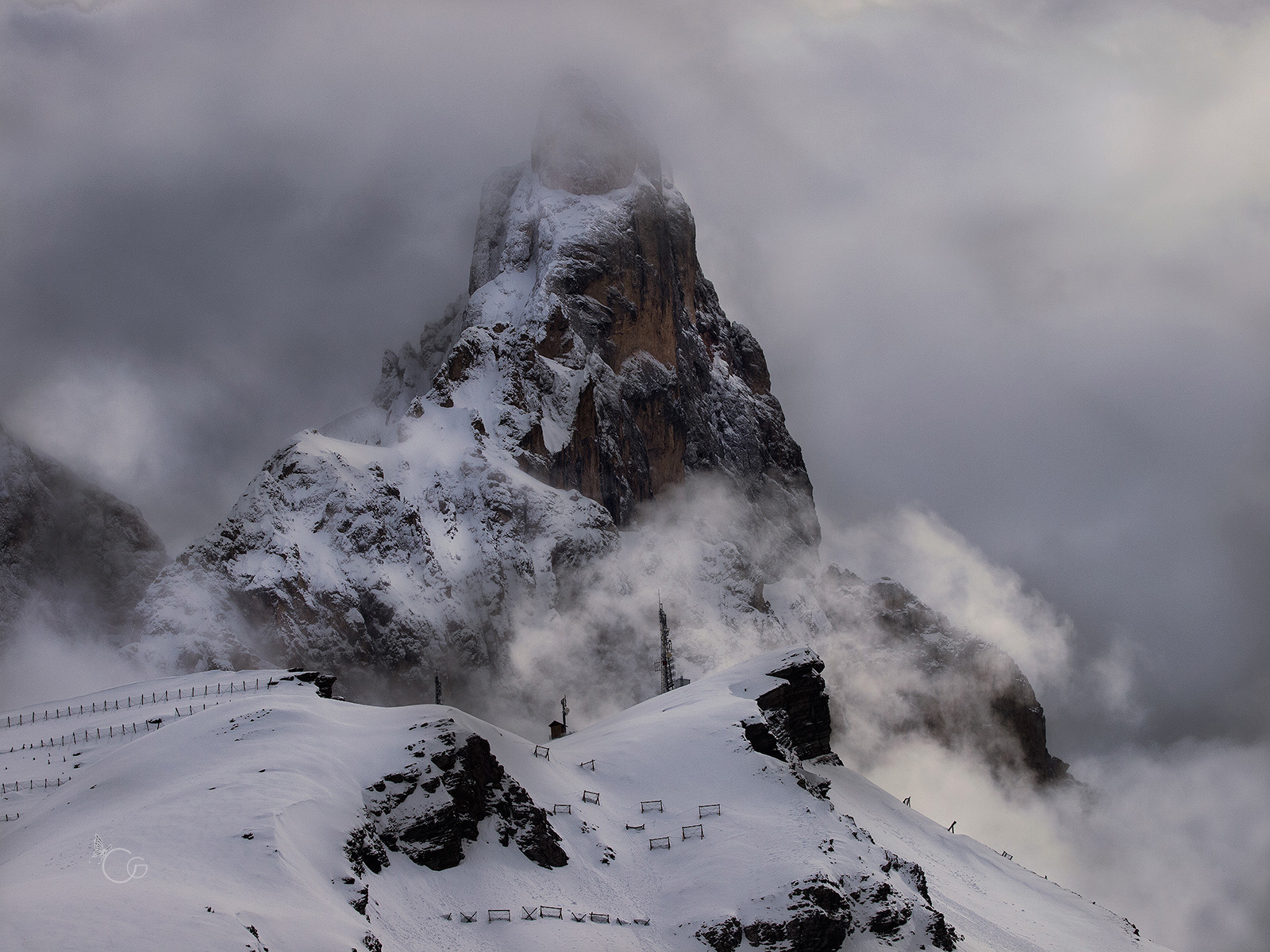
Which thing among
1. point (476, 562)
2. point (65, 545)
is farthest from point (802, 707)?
point (65, 545)

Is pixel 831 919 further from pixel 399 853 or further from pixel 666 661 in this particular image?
pixel 666 661

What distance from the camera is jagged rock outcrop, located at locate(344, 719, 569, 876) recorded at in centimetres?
6756

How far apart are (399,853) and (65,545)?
3800 inches

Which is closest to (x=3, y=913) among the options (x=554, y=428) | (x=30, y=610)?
(x=30, y=610)

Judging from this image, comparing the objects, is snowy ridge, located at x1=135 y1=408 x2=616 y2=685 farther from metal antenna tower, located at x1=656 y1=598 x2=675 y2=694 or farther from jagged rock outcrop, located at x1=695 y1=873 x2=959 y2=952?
jagged rock outcrop, located at x1=695 y1=873 x2=959 y2=952

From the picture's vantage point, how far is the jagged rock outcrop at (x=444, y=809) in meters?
67.6

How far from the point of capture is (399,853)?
6738cm

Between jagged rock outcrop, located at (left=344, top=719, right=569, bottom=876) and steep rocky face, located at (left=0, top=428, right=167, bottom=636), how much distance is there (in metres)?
80.8

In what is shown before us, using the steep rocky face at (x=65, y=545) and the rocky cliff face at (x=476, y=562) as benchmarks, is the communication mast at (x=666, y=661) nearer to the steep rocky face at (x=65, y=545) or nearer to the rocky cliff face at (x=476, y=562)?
the rocky cliff face at (x=476, y=562)

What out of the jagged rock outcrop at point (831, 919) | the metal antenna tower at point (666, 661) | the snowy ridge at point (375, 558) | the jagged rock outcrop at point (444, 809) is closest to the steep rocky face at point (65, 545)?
the snowy ridge at point (375, 558)

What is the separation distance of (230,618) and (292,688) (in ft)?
141

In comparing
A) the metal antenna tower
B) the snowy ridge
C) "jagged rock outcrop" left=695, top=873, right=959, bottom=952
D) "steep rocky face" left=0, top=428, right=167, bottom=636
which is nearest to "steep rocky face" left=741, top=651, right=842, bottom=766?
the metal antenna tower

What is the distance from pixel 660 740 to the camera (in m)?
92.4

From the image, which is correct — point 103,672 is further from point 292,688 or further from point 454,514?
point 454,514
